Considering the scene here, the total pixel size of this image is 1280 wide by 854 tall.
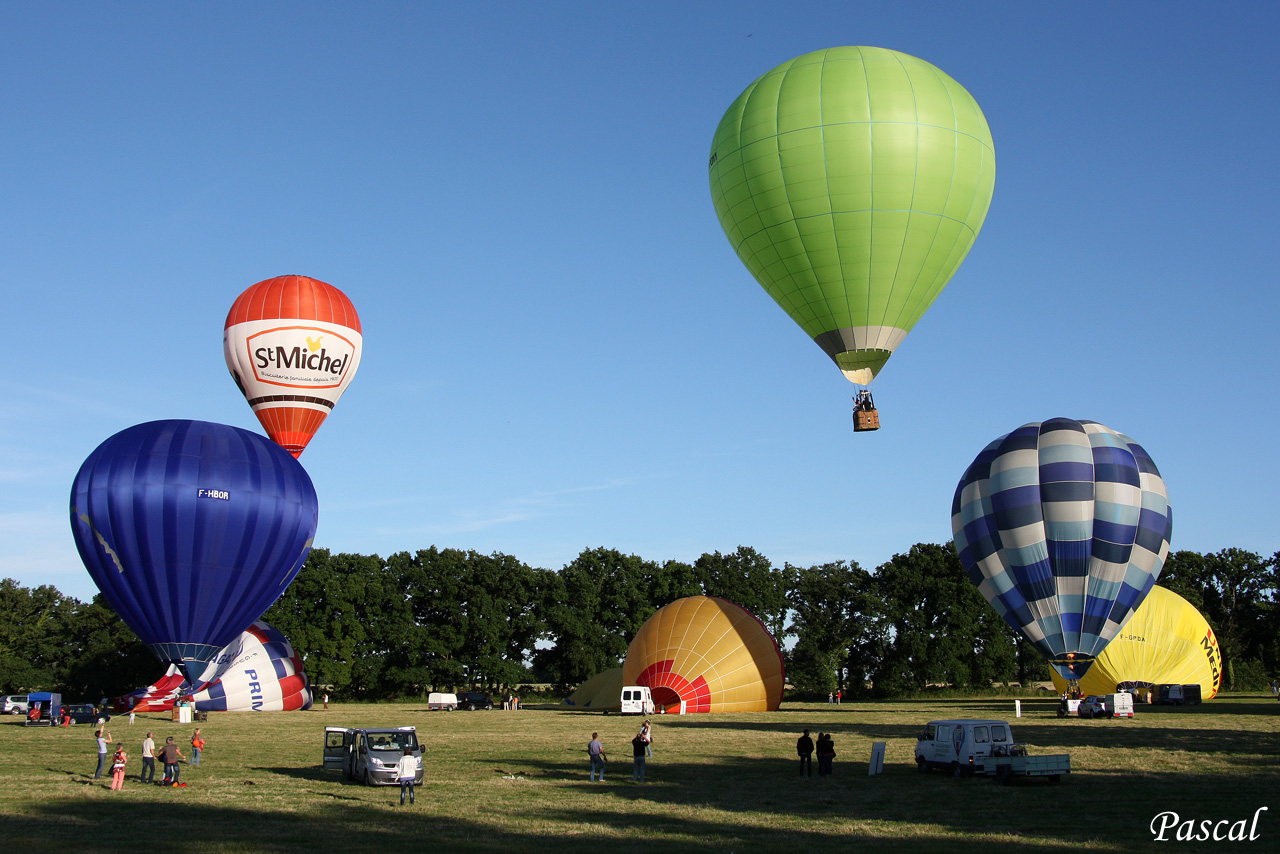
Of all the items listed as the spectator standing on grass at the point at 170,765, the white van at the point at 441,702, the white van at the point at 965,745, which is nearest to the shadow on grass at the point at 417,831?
the spectator standing on grass at the point at 170,765

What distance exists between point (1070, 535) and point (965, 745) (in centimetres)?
1440

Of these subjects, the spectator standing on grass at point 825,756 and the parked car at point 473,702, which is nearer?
the spectator standing on grass at point 825,756

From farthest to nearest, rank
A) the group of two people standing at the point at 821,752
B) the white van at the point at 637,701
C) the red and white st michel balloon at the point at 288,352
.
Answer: the red and white st michel balloon at the point at 288,352, the white van at the point at 637,701, the group of two people standing at the point at 821,752

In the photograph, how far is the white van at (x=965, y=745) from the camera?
2036cm

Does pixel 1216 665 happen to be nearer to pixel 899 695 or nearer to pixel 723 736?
pixel 899 695

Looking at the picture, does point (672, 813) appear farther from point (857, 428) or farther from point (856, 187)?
point (856, 187)

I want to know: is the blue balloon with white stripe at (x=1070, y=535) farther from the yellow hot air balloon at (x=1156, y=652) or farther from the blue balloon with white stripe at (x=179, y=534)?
the blue balloon with white stripe at (x=179, y=534)

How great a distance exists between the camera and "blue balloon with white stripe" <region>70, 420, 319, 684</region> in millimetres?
29609

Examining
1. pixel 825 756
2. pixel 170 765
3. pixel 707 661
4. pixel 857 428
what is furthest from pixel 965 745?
pixel 707 661

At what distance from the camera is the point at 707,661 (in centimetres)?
4147

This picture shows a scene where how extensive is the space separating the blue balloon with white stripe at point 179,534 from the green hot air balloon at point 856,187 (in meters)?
16.0

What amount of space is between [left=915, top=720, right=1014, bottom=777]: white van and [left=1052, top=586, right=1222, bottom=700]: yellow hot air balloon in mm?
25813

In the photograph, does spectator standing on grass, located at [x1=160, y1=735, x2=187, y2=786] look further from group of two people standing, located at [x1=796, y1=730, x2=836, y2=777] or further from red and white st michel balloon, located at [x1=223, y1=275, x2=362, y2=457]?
red and white st michel balloon, located at [x1=223, y1=275, x2=362, y2=457]

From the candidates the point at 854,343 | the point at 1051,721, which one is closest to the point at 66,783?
the point at 854,343
